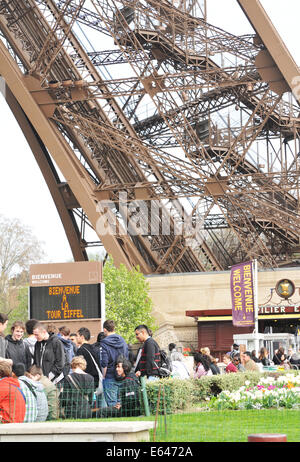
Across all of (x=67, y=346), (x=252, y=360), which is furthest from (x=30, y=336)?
(x=252, y=360)

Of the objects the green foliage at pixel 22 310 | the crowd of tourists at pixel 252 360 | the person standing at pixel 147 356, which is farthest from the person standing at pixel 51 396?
the green foliage at pixel 22 310

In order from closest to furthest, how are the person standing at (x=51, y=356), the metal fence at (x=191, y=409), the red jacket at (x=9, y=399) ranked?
the red jacket at (x=9, y=399)
the metal fence at (x=191, y=409)
the person standing at (x=51, y=356)

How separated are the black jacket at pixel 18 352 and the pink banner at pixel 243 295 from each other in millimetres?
10905

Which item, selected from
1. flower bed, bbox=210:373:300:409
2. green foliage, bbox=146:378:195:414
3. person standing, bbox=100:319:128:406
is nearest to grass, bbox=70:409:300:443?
flower bed, bbox=210:373:300:409

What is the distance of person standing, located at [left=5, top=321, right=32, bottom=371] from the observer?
1266 cm

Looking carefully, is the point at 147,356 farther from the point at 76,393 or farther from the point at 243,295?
the point at 243,295

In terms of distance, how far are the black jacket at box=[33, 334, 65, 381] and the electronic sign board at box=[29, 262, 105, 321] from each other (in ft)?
31.5

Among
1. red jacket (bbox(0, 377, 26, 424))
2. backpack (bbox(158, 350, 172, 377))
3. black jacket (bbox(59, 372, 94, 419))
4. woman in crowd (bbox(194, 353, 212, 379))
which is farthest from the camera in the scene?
woman in crowd (bbox(194, 353, 212, 379))

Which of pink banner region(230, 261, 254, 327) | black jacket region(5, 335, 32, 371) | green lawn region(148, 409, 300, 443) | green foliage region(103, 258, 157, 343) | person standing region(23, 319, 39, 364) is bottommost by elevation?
green lawn region(148, 409, 300, 443)

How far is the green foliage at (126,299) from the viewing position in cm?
3703

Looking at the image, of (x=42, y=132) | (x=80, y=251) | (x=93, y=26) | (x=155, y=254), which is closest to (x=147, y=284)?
(x=155, y=254)

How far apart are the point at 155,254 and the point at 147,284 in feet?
8.16

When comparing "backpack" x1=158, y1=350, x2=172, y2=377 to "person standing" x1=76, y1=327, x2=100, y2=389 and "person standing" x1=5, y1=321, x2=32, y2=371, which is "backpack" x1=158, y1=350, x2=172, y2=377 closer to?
"person standing" x1=76, y1=327, x2=100, y2=389

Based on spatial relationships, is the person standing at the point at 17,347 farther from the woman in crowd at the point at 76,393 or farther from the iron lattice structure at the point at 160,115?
the iron lattice structure at the point at 160,115
